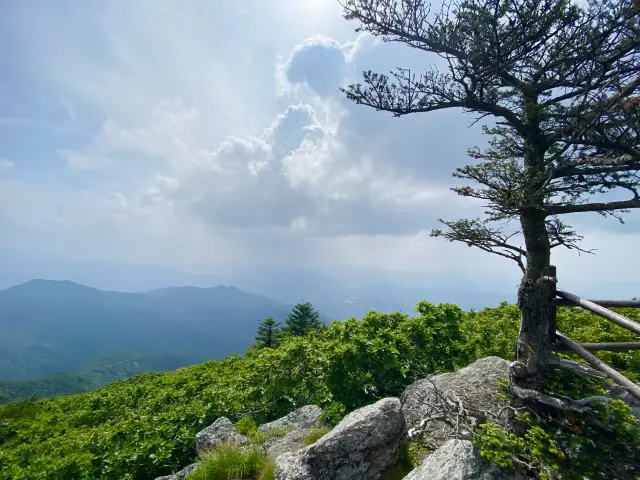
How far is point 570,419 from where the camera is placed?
183 inches

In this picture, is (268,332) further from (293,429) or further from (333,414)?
(333,414)

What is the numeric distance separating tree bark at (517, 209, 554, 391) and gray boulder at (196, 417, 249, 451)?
5.57 metres

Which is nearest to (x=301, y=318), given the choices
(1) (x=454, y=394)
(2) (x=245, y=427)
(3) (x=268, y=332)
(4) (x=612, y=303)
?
(3) (x=268, y=332)

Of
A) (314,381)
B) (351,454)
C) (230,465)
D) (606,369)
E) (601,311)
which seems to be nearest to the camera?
(606,369)

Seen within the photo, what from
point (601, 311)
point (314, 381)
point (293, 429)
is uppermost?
point (601, 311)

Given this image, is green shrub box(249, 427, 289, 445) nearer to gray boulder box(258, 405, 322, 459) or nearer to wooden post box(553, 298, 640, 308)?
gray boulder box(258, 405, 322, 459)

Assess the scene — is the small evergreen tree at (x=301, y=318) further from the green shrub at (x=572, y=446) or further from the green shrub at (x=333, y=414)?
the green shrub at (x=572, y=446)

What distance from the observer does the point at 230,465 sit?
21.4ft

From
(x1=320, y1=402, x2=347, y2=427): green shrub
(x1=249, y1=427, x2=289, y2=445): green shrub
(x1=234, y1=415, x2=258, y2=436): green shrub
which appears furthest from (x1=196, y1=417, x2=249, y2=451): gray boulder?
(x1=320, y1=402, x2=347, y2=427): green shrub

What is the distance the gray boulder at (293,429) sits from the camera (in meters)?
7.04

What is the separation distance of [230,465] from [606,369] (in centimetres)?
599

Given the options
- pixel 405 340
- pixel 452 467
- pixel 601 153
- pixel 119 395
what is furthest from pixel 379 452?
pixel 119 395

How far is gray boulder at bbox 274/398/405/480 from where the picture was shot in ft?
18.2

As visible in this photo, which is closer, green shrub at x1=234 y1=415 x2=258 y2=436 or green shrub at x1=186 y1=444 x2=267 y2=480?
green shrub at x1=186 y1=444 x2=267 y2=480
